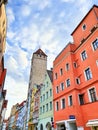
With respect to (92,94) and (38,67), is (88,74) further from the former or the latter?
(38,67)

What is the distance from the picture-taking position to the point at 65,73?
2483cm

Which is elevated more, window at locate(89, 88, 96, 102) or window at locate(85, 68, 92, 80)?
window at locate(85, 68, 92, 80)

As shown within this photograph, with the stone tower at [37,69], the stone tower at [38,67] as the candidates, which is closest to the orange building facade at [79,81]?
the stone tower at [37,69]

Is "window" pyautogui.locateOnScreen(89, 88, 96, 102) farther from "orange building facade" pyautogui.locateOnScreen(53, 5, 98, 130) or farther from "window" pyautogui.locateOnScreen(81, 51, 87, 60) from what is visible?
"window" pyautogui.locateOnScreen(81, 51, 87, 60)

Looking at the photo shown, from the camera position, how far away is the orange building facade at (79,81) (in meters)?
18.1

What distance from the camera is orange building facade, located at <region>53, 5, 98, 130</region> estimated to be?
1808 cm

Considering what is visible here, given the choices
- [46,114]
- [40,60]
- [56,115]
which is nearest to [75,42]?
[56,115]

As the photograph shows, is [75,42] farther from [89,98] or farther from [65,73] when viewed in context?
[89,98]

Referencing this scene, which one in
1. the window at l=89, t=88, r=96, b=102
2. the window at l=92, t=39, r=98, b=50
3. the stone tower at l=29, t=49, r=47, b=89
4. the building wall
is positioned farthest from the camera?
the stone tower at l=29, t=49, r=47, b=89

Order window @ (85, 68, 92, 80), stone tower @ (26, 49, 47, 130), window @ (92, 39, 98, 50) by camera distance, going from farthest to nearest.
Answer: stone tower @ (26, 49, 47, 130), window @ (85, 68, 92, 80), window @ (92, 39, 98, 50)

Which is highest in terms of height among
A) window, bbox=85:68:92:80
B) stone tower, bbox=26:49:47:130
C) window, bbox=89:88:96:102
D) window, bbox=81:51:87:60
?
stone tower, bbox=26:49:47:130

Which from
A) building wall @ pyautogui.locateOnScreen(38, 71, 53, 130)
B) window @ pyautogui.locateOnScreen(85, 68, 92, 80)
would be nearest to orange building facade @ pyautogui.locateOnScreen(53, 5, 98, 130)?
window @ pyautogui.locateOnScreen(85, 68, 92, 80)

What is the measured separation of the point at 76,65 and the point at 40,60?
39.1m

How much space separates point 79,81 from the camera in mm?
21797
